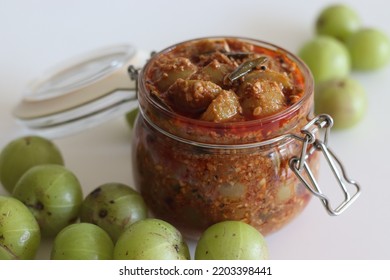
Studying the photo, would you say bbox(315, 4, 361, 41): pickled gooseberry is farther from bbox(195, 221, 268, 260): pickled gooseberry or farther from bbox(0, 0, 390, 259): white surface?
bbox(195, 221, 268, 260): pickled gooseberry

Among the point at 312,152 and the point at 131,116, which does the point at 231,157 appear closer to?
the point at 312,152

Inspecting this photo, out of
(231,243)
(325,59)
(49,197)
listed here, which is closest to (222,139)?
(231,243)

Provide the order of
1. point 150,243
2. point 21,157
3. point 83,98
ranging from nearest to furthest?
point 150,243 → point 21,157 → point 83,98

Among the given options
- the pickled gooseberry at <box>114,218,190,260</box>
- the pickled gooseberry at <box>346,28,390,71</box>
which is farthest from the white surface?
the pickled gooseberry at <box>114,218,190,260</box>

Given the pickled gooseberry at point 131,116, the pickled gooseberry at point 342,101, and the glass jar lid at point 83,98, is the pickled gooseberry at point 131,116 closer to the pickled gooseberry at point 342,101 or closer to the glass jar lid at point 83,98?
the glass jar lid at point 83,98

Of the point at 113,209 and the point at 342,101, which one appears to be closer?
the point at 113,209
